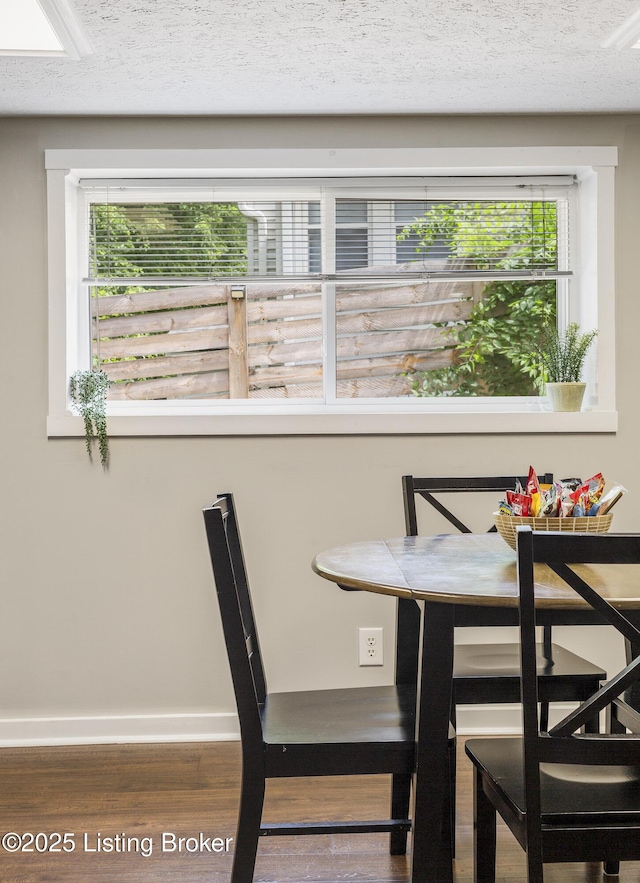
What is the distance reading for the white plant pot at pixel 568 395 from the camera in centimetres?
295

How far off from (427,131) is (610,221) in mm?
765

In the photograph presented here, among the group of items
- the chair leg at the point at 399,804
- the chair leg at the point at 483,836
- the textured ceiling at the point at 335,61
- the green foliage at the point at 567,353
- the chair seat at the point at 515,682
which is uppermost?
the textured ceiling at the point at 335,61

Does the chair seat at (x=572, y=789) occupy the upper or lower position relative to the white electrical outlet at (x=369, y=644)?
upper

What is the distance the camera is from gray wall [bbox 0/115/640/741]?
2.92 m

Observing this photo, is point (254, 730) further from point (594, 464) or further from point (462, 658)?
point (594, 464)

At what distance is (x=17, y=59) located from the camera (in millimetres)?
2389

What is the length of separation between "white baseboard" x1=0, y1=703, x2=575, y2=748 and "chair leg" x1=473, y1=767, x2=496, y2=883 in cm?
136

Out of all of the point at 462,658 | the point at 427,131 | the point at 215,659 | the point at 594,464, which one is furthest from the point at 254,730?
the point at 427,131

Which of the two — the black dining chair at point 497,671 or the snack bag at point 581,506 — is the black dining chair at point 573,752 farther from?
the black dining chair at point 497,671

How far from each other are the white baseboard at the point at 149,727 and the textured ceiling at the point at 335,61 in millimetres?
2214

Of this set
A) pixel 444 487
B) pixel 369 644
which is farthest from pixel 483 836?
pixel 369 644

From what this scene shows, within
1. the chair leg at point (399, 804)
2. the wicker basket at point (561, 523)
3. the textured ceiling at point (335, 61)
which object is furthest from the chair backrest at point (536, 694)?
the textured ceiling at point (335, 61)

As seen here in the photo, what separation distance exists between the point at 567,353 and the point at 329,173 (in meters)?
1.14

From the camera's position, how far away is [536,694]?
1.28 m
